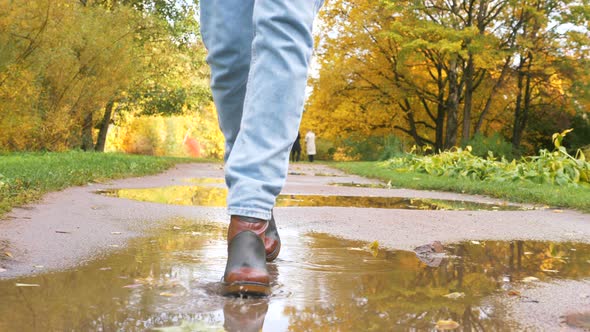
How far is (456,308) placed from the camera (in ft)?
5.60

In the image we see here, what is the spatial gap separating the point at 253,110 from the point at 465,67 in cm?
2522

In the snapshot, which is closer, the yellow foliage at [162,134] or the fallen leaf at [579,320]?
the fallen leaf at [579,320]

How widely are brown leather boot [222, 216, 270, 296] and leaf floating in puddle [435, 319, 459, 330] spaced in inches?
19.1

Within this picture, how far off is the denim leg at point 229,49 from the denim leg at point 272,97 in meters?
0.24

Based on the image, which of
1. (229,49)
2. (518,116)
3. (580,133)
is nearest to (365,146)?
(518,116)

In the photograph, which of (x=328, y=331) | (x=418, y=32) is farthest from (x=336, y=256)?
(x=418, y=32)

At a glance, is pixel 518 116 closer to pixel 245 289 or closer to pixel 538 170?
pixel 538 170

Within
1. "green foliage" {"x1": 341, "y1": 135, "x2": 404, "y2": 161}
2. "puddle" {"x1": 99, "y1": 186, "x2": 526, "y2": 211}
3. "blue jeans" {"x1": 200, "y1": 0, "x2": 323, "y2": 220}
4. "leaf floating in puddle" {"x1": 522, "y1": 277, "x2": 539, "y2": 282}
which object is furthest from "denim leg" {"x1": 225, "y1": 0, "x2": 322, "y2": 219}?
"green foliage" {"x1": 341, "y1": 135, "x2": 404, "y2": 161}

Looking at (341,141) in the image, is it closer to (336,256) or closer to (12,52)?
(12,52)

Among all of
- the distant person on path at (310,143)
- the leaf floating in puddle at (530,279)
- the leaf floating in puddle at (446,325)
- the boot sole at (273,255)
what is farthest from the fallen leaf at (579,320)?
the distant person on path at (310,143)

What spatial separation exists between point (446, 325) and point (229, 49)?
4.47ft

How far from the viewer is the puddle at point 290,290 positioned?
60.2 inches

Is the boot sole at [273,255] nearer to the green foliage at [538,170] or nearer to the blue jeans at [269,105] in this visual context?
the blue jeans at [269,105]

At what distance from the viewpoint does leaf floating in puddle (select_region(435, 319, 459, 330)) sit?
1.51 meters
